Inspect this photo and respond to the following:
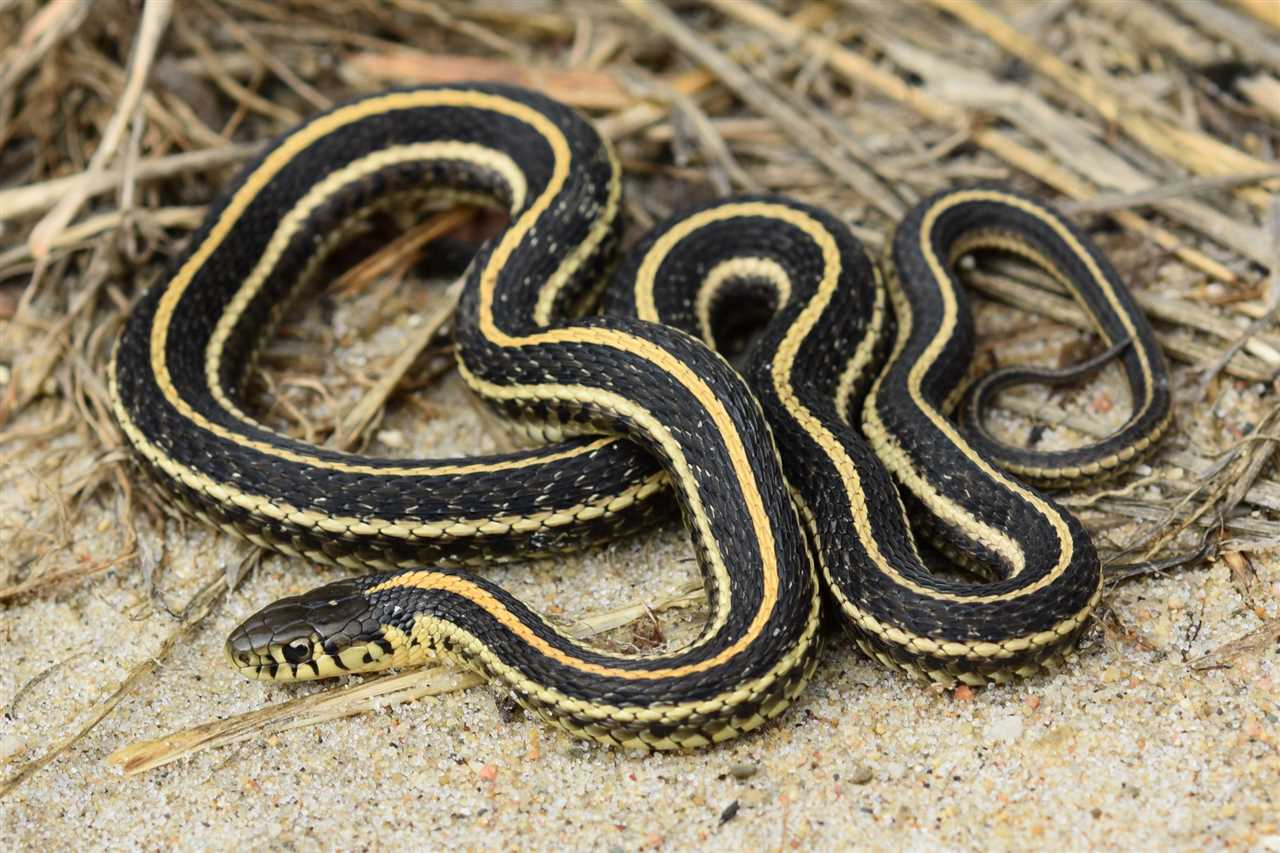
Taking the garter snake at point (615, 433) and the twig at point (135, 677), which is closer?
the garter snake at point (615, 433)

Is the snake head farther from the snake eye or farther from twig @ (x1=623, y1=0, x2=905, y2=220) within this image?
twig @ (x1=623, y1=0, x2=905, y2=220)

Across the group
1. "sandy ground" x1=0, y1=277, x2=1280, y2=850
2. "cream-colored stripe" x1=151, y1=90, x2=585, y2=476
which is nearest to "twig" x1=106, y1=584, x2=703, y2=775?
"sandy ground" x1=0, y1=277, x2=1280, y2=850

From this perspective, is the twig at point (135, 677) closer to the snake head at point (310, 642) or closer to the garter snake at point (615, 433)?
the garter snake at point (615, 433)

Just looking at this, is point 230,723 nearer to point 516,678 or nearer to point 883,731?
point 516,678

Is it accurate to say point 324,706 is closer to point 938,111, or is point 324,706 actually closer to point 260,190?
point 260,190

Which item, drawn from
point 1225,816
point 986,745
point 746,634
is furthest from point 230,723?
point 1225,816

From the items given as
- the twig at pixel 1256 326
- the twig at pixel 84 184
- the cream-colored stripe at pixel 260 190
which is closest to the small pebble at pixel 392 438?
the cream-colored stripe at pixel 260 190
